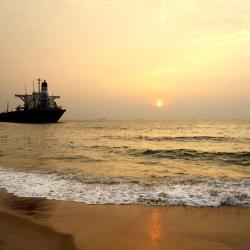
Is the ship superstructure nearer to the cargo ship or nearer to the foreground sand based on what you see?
the cargo ship

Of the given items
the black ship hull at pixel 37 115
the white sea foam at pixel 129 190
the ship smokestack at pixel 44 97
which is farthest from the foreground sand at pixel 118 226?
the ship smokestack at pixel 44 97

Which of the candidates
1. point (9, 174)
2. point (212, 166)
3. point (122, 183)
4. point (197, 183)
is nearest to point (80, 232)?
point (122, 183)

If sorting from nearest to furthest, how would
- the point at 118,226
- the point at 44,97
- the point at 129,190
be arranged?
the point at 118,226, the point at 129,190, the point at 44,97

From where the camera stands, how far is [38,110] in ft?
342

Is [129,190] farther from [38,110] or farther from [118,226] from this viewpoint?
[38,110]

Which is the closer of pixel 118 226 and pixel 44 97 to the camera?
pixel 118 226

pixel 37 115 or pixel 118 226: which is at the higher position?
pixel 37 115

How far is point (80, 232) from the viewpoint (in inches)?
298

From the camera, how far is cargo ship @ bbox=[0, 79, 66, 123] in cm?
10381

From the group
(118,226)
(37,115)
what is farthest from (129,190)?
(37,115)

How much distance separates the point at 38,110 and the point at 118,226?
99448 mm

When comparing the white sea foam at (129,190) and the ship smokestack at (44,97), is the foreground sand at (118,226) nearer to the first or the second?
the white sea foam at (129,190)

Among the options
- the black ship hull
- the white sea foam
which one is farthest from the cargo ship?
the white sea foam

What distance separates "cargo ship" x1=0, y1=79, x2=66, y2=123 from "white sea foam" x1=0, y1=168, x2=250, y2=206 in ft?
299
